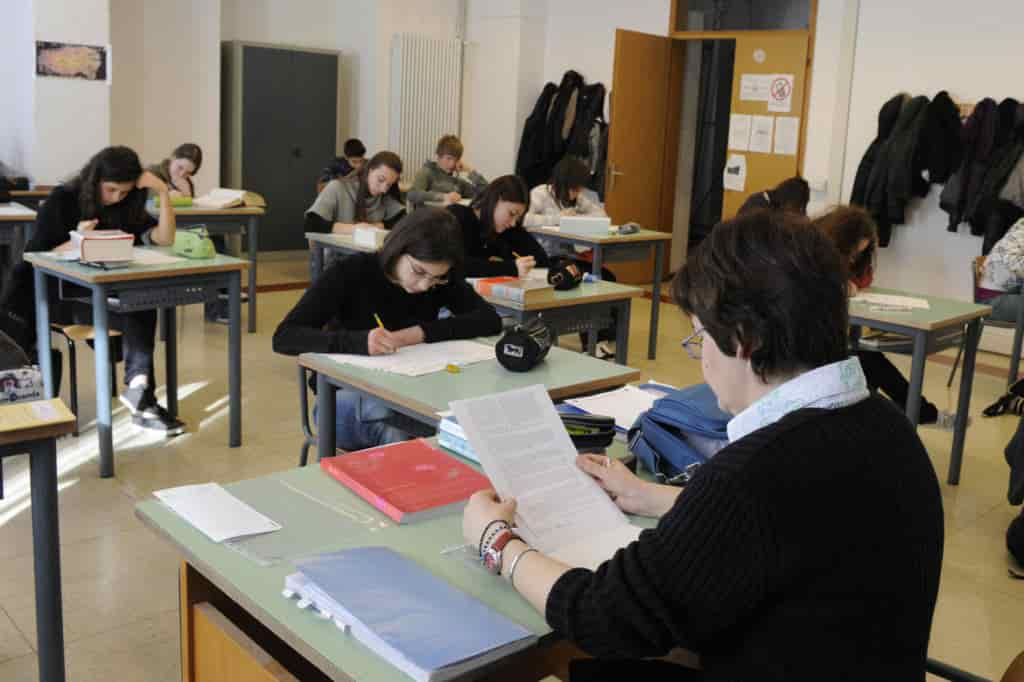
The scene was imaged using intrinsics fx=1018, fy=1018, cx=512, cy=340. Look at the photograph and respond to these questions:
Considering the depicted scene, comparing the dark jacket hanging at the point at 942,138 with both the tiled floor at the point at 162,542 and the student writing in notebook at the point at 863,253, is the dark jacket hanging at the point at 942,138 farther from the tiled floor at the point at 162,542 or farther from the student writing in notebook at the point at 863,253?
the student writing in notebook at the point at 863,253

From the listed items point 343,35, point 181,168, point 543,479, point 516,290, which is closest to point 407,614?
point 543,479

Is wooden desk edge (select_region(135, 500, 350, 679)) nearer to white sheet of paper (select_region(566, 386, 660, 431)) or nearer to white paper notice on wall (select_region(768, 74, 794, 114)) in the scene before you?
white sheet of paper (select_region(566, 386, 660, 431))

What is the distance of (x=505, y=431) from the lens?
187cm

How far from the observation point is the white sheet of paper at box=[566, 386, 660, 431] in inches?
95.3

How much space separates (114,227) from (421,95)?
5447mm

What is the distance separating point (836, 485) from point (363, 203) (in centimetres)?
522

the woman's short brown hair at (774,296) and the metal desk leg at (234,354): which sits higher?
the woman's short brown hair at (774,296)

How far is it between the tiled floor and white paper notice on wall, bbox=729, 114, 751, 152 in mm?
3086

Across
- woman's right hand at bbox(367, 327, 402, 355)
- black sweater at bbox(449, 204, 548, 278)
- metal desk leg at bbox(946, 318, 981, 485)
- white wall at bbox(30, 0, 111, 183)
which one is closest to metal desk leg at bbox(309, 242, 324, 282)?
black sweater at bbox(449, 204, 548, 278)

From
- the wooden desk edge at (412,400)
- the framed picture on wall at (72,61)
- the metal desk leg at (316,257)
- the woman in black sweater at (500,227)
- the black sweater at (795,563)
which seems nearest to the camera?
the black sweater at (795,563)

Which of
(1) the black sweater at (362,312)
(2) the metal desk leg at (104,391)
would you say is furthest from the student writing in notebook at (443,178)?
(1) the black sweater at (362,312)

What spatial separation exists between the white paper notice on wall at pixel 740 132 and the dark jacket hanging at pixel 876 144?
1177mm

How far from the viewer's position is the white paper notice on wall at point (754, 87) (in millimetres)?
8133

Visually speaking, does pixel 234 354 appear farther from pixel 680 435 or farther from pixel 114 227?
pixel 680 435
